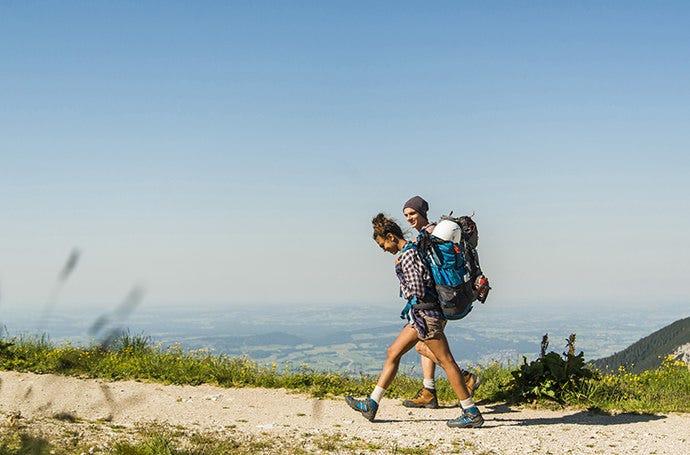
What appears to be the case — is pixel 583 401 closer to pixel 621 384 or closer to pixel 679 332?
pixel 621 384

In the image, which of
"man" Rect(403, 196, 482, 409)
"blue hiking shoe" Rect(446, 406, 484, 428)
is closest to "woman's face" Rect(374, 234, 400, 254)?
"man" Rect(403, 196, 482, 409)

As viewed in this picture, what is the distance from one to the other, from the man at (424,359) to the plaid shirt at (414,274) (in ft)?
1.08

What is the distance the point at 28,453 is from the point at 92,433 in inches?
216

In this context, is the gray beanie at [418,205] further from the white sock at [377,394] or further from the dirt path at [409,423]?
the dirt path at [409,423]

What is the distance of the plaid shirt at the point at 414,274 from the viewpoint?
7.24 m

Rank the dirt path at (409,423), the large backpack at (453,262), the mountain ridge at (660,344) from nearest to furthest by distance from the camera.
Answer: the dirt path at (409,423) < the large backpack at (453,262) < the mountain ridge at (660,344)

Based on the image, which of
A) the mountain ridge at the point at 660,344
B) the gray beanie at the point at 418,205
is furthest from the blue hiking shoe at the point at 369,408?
the mountain ridge at the point at 660,344

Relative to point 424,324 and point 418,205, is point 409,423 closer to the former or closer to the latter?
point 424,324

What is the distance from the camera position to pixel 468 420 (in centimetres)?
734

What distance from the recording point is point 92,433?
607 cm

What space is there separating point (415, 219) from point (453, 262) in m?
0.81

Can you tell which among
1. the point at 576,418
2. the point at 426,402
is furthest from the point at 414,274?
the point at 576,418

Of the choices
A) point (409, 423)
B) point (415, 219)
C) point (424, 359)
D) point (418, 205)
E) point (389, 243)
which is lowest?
point (409, 423)

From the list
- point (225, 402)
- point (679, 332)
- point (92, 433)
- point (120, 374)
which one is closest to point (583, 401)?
point (225, 402)
